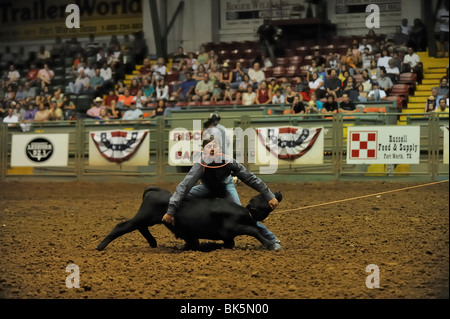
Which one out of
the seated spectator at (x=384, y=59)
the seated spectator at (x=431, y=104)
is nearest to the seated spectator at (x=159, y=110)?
the seated spectator at (x=384, y=59)

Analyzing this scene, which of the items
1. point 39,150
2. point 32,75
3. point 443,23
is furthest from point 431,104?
point 32,75

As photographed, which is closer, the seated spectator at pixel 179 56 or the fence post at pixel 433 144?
the fence post at pixel 433 144

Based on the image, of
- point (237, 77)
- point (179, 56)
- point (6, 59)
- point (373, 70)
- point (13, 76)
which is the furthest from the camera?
point (6, 59)

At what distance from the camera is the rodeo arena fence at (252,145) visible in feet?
52.7

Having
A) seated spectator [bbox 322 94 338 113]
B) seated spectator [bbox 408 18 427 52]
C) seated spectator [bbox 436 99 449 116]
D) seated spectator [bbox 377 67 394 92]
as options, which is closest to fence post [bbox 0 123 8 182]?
seated spectator [bbox 322 94 338 113]

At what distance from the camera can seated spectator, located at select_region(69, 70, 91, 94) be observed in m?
23.6

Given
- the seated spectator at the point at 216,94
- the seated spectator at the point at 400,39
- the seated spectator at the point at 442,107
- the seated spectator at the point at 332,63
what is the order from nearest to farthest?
1. the seated spectator at the point at 442,107
2. the seated spectator at the point at 332,63
3. the seated spectator at the point at 400,39
4. the seated spectator at the point at 216,94

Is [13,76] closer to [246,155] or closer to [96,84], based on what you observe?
[96,84]

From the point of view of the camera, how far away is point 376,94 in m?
18.0

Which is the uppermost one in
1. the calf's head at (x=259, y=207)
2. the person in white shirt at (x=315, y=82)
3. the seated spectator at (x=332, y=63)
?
the seated spectator at (x=332, y=63)

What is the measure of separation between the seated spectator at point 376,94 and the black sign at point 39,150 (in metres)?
8.38

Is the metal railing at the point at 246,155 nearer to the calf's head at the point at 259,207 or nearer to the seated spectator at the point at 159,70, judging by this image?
the seated spectator at the point at 159,70

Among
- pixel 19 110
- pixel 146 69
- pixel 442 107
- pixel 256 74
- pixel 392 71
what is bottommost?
pixel 442 107

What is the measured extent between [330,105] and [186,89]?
554 centimetres
